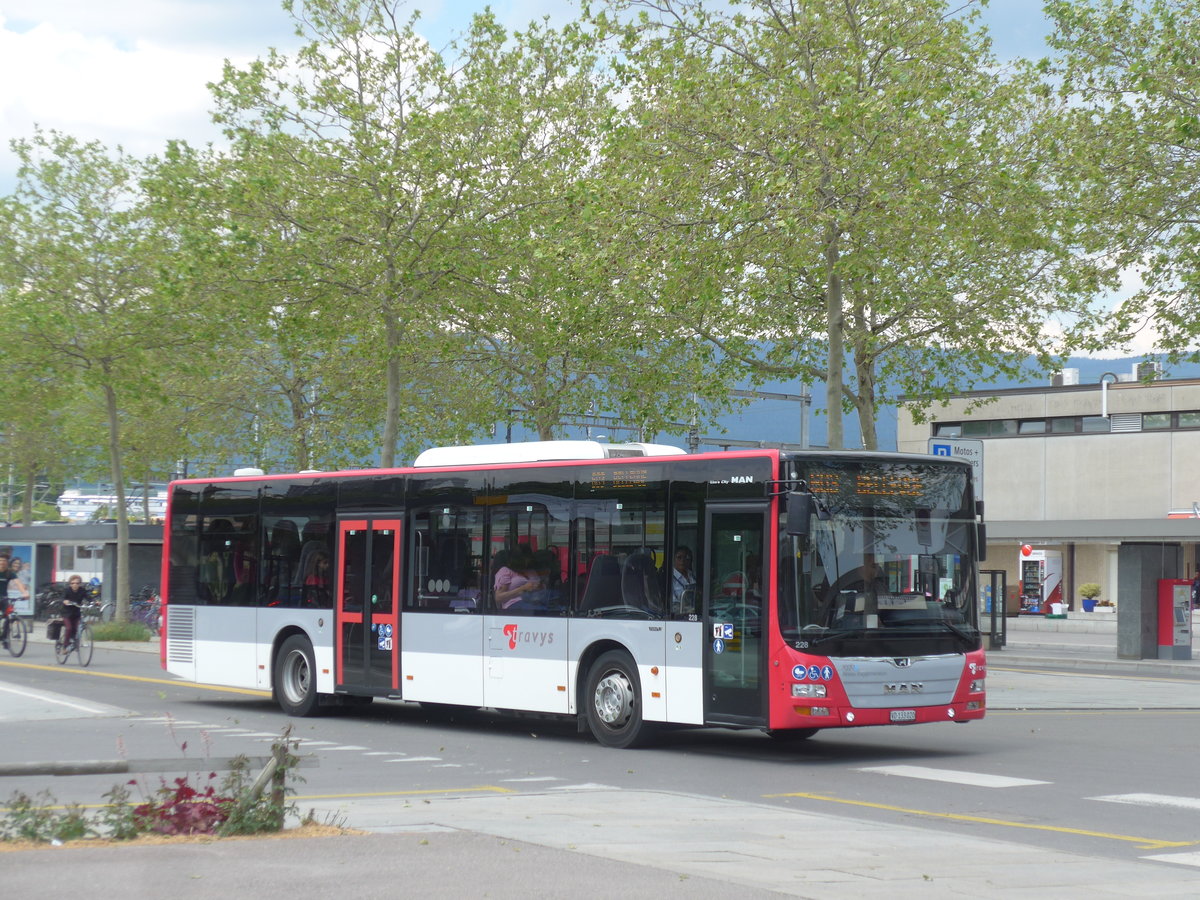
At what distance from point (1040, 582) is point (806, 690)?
4895cm

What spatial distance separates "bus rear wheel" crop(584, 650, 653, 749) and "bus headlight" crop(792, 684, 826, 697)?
75.2 inches

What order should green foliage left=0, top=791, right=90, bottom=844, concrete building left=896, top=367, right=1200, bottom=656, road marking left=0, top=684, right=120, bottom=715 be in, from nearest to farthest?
green foliage left=0, top=791, right=90, bottom=844 < road marking left=0, top=684, right=120, bottom=715 < concrete building left=896, top=367, right=1200, bottom=656

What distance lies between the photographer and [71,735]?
1644 cm

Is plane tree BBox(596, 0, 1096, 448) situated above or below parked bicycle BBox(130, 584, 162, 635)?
above

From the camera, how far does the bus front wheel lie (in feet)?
63.6

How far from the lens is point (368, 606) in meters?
18.6

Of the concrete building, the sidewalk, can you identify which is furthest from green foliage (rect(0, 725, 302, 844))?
the concrete building

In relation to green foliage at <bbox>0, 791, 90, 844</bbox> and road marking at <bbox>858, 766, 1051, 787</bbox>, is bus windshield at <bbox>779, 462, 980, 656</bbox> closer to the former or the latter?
road marking at <bbox>858, 766, 1051, 787</bbox>

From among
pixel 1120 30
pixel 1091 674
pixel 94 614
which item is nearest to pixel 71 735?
pixel 1120 30

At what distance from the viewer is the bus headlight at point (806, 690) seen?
1408 centimetres

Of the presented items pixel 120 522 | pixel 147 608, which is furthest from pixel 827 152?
pixel 147 608

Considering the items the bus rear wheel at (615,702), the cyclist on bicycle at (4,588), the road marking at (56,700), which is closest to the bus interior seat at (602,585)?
the bus rear wheel at (615,702)

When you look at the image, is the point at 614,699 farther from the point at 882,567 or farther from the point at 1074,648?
the point at 1074,648

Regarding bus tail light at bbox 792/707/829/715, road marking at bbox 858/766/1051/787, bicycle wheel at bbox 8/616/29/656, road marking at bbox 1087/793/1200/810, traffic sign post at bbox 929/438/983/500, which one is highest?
traffic sign post at bbox 929/438/983/500
